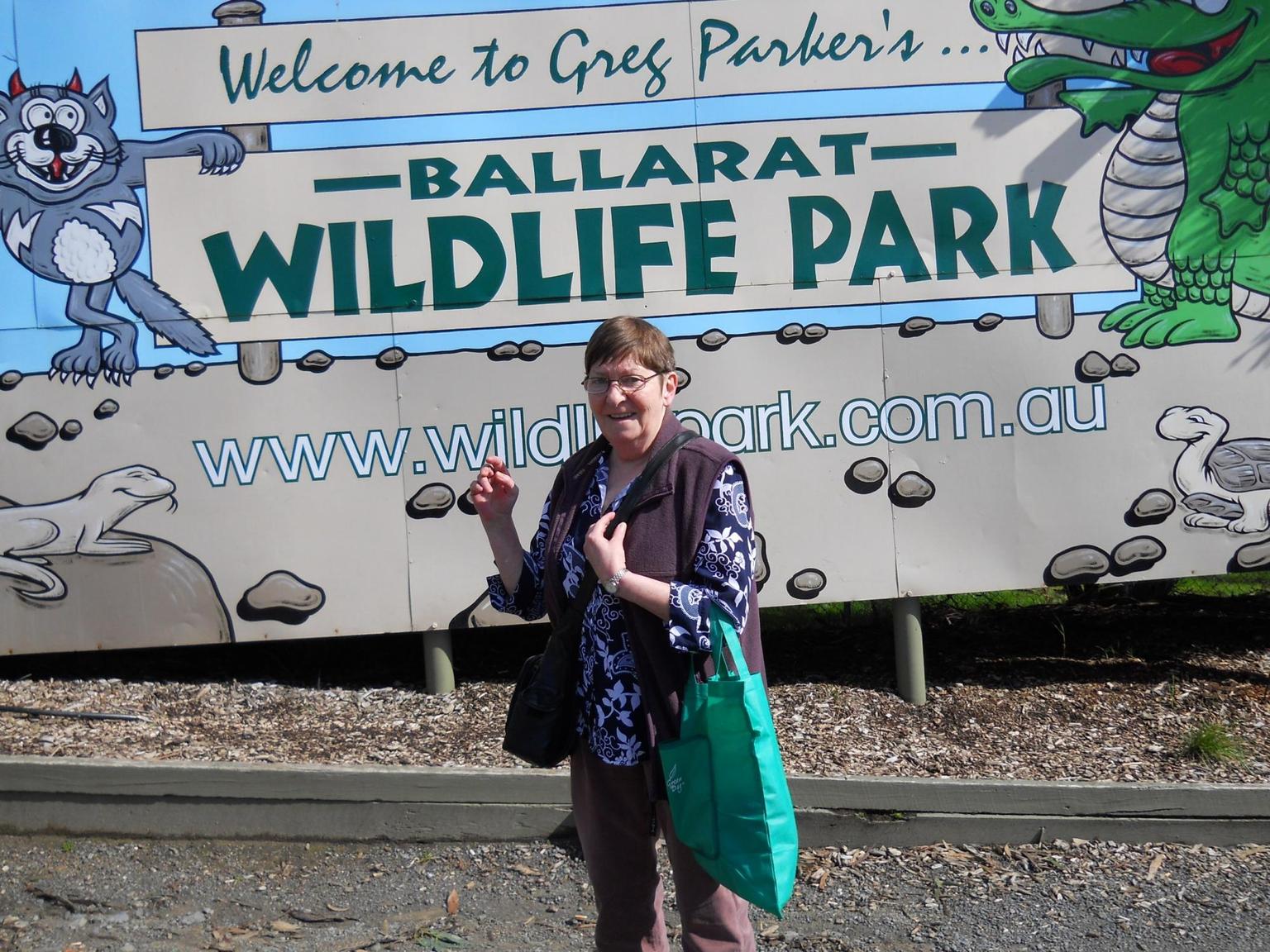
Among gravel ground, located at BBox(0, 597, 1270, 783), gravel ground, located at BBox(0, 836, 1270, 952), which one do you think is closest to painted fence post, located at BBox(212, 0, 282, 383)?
gravel ground, located at BBox(0, 597, 1270, 783)

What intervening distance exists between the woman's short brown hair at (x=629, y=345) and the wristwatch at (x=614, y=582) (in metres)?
0.47

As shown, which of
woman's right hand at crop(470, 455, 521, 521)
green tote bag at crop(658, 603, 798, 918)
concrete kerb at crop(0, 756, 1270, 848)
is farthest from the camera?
concrete kerb at crop(0, 756, 1270, 848)

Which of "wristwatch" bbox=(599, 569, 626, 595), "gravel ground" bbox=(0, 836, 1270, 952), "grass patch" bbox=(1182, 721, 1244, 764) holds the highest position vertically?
"wristwatch" bbox=(599, 569, 626, 595)

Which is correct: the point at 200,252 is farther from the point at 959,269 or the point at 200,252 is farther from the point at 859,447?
the point at 959,269

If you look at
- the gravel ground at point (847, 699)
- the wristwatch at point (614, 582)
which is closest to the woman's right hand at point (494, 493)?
the wristwatch at point (614, 582)

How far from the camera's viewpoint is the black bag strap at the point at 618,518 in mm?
2525

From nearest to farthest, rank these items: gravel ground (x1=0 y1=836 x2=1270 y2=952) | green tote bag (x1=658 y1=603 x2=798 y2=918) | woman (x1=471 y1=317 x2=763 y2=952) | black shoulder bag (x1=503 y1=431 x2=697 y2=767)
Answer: green tote bag (x1=658 y1=603 x2=798 y2=918), woman (x1=471 y1=317 x2=763 y2=952), black shoulder bag (x1=503 y1=431 x2=697 y2=767), gravel ground (x1=0 y1=836 x2=1270 y2=952)

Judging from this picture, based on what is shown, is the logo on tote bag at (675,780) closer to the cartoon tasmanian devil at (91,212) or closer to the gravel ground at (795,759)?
the gravel ground at (795,759)

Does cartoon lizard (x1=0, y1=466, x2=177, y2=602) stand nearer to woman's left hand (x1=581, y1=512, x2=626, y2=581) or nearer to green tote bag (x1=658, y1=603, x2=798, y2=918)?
woman's left hand (x1=581, y1=512, x2=626, y2=581)

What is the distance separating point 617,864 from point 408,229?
314 cm

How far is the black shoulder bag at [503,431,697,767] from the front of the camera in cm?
258

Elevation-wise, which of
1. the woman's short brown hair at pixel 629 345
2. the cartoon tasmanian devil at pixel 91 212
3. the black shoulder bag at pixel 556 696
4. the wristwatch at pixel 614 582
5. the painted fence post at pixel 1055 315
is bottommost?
the black shoulder bag at pixel 556 696

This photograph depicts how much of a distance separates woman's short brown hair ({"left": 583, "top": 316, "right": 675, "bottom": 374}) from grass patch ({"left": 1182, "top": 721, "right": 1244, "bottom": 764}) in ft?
9.90

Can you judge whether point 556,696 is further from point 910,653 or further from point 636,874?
point 910,653
